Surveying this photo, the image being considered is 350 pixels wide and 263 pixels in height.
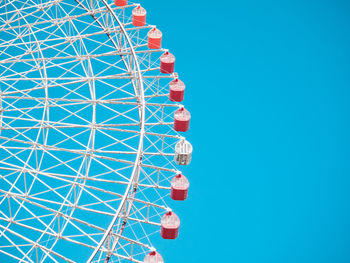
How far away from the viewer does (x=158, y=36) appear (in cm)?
2600

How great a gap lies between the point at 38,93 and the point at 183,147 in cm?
2256

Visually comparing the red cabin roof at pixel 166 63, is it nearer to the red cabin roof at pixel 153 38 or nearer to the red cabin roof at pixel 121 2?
the red cabin roof at pixel 153 38

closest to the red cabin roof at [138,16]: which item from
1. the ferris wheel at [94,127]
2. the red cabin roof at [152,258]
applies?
the ferris wheel at [94,127]

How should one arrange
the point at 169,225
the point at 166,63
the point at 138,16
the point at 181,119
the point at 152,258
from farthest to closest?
1. the point at 138,16
2. the point at 166,63
3. the point at 181,119
4. the point at 169,225
5. the point at 152,258

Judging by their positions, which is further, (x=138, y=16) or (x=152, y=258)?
(x=138, y=16)

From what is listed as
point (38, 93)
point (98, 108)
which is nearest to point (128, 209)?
point (98, 108)

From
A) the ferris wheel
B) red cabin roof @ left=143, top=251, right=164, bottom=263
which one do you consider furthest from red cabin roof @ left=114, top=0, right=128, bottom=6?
red cabin roof @ left=143, top=251, right=164, bottom=263

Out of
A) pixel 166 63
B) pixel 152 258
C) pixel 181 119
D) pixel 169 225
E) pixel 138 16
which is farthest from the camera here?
pixel 138 16

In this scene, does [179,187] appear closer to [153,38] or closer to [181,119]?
[181,119]

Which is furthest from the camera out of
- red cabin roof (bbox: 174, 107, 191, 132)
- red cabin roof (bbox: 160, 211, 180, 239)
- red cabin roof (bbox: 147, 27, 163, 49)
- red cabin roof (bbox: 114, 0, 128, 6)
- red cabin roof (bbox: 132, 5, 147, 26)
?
red cabin roof (bbox: 114, 0, 128, 6)

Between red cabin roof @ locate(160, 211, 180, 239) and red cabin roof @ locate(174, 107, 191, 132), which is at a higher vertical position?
red cabin roof @ locate(174, 107, 191, 132)

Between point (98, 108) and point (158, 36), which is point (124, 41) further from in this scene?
point (98, 108)

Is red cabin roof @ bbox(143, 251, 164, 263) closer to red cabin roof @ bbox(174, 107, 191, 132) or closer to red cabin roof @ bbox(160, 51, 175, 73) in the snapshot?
red cabin roof @ bbox(174, 107, 191, 132)

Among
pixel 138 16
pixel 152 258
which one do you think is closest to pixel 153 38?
pixel 138 16
